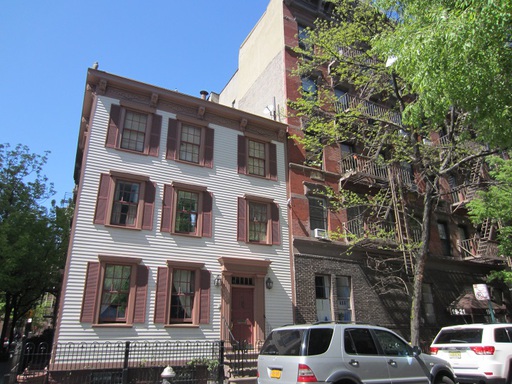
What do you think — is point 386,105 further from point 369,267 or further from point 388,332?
point 388,332

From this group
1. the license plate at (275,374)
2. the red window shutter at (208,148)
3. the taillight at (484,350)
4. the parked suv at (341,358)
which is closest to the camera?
the parked suv at (341,358)

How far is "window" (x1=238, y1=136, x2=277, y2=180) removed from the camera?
17.8 meters

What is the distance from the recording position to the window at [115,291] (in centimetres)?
1286

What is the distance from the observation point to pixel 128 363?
12289 mm

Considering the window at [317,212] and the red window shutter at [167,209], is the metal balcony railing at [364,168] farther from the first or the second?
the red window shutter at [167,209]

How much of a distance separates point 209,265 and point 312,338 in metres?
8.51

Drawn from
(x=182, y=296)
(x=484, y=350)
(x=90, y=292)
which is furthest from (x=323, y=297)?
(x=90, y=292)

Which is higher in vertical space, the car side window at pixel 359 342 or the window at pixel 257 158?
the window at pixel 257 158

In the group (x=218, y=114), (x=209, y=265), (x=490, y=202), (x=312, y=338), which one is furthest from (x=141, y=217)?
(x=490, y=202)

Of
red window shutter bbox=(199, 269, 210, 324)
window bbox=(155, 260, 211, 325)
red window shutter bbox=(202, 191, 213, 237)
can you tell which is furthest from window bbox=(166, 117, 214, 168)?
red window shutter bbox=(199, 269, 210, 324)

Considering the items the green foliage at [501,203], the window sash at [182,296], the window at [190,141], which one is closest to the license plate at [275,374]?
the window sash at [182,296]

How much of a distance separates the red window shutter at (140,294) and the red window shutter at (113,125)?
198 inches

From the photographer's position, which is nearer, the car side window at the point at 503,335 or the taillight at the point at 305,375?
the taillight at the point at 305,375

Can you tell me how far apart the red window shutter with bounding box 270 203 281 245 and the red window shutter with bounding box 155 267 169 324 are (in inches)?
200
